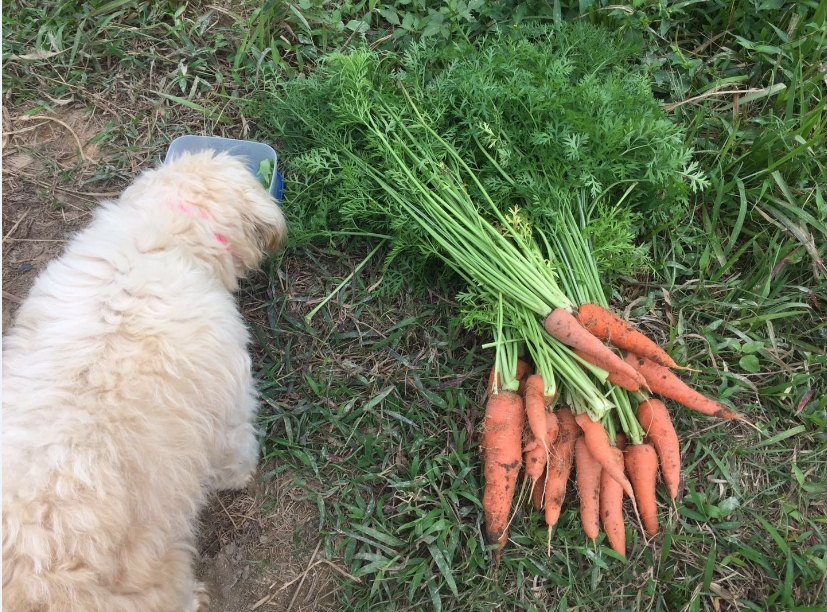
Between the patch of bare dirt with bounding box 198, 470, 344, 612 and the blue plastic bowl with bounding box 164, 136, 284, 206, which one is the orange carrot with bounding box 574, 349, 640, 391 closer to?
the patch of bare dirt with bounding box 198, 470, 344, 612

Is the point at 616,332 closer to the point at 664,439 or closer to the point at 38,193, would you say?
the point at 664,439

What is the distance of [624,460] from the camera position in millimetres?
2289

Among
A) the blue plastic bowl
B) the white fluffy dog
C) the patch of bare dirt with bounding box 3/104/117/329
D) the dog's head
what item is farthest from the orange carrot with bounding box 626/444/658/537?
the patch of bare dirt with bounding box 3/104/117/329

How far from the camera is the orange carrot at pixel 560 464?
2.19 m

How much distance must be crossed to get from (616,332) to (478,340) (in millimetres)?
661

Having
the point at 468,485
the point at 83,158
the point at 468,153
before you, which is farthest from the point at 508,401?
the point at 83,158

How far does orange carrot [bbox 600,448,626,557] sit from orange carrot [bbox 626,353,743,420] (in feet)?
1.18

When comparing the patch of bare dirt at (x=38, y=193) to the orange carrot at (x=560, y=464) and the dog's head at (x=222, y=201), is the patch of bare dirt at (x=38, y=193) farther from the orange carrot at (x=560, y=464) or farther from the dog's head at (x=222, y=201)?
the orange carrot at (x=560, y=464)

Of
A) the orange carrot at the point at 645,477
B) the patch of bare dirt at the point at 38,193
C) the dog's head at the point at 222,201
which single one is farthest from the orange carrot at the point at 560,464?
the patch of bare dirt at the point at 38,193

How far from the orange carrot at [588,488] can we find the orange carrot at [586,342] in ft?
1.19

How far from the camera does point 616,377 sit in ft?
7.32

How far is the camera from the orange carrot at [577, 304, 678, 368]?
2254 mm

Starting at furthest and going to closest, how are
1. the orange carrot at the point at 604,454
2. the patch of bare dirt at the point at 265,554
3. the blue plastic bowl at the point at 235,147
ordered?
the blue plastic bowl at the point at 235,147 < the patch of bare dirt at the point at 265,554 < the orange carrot at the point at 604,454

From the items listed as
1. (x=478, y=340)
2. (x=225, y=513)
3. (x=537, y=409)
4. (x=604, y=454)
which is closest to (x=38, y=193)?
(x=225, y=513)
